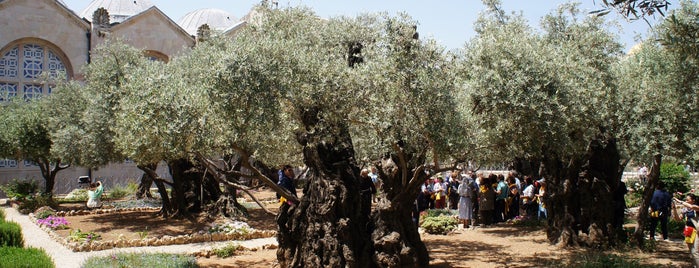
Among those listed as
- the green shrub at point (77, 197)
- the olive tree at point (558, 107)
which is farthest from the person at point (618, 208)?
the green shrub at point (77, 197)

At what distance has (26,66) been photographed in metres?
32.5

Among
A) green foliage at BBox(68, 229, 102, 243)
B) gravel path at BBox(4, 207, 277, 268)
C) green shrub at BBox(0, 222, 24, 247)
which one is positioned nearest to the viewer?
green shrub at BBox(0, 222, 24, 247)

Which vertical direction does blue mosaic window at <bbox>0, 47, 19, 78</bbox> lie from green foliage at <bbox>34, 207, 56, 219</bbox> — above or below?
above

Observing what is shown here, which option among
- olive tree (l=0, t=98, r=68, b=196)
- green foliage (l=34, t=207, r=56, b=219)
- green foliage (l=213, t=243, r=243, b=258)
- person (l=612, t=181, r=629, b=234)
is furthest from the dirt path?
olive tree (l=0, t=98, r=68, b=196)

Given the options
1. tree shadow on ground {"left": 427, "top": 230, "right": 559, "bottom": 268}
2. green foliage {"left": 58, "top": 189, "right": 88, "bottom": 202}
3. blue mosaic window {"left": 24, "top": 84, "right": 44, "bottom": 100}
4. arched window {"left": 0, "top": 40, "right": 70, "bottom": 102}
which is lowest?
tree shadow on ground {"left": 427, "top": 230, "right": 559, "bottom": 268}

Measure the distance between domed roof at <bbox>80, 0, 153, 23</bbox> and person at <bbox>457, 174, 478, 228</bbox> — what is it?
33.9 m

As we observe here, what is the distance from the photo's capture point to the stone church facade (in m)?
31.6

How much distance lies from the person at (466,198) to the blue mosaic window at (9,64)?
91.9ft

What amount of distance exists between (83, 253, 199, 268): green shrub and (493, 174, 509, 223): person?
10.8 metres

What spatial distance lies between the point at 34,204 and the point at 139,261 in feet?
48.4

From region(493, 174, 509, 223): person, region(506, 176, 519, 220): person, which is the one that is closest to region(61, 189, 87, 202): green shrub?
region(493, 174, 509, 223): person

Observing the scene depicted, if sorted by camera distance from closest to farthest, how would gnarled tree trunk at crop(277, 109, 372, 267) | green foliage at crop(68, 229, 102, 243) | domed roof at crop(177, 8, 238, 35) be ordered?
gnarled tree trunk at crop(277, 109, 372, 267) → green foliage at crop(68, 229, 102, 243) → domed roof at crop(177, 8, 238, 35)

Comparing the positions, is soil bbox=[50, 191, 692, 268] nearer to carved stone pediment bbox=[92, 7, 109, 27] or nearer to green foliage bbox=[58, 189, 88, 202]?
green foliage bbox=[58, 189, 88, 202]

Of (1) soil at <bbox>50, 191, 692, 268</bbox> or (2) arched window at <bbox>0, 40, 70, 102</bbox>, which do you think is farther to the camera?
(2) arched window at <bbox>0, 40, 70, 102</bbox>
